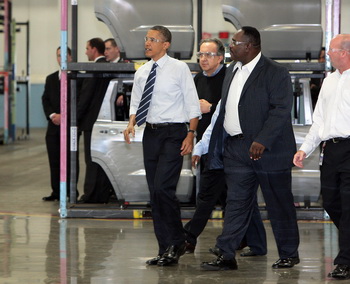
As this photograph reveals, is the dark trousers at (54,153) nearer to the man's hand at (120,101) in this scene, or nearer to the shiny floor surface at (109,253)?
the shiny floor surface at (109,253)

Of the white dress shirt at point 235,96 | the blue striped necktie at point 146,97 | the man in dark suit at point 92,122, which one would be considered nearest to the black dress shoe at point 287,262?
the white dress shirt at point 235,96

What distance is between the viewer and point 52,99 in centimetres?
1034

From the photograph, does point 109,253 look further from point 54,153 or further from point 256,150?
point 54,153

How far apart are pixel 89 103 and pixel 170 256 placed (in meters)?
3.67

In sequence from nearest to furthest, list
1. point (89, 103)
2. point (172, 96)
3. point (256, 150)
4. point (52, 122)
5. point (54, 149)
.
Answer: point (256, 150) < point (172, 96) < point (89, 103) < point (52, 122) < point (54, 149)

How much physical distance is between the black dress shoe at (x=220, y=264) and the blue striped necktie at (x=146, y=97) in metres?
1.23

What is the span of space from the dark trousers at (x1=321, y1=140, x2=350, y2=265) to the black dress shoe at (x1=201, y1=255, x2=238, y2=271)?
796mm

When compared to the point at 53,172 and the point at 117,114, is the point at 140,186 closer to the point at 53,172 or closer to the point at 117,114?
the point at 117,114

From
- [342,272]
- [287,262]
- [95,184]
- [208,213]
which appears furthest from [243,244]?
[95,184]

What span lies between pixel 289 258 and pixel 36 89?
65.7 ft

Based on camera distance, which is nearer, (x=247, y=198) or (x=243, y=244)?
(x=247, y=198)

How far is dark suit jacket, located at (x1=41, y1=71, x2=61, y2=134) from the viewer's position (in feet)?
33.8

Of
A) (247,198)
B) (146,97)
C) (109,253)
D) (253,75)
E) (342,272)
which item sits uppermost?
(253,75)

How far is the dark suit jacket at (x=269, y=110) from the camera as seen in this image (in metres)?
5.88
